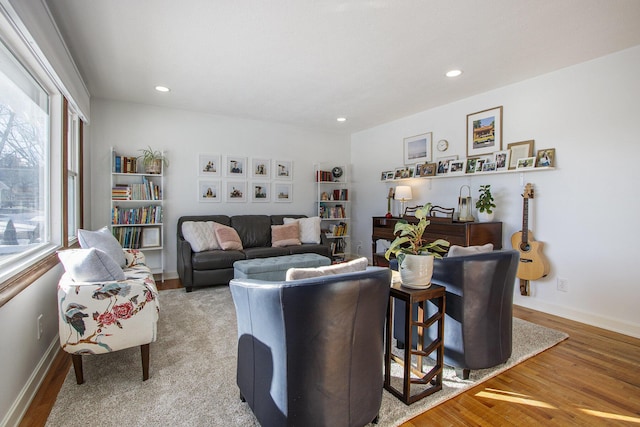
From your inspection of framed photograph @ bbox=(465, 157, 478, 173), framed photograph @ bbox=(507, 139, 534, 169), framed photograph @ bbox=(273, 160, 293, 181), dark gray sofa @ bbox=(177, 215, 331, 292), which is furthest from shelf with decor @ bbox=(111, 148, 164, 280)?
framed photograph @ bbox=(507, 139, 534, 169)

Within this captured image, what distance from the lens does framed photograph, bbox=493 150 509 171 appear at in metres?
3.58

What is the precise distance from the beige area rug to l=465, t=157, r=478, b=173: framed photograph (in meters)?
1.87

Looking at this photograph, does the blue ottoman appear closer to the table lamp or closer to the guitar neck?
the table lamp

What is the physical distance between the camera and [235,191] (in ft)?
16.7

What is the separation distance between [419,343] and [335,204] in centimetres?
418

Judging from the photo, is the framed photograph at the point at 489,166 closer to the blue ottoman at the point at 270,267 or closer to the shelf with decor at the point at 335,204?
the blue ottoman at the point at 270,267

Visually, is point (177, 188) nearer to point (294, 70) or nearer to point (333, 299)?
point (294, 70)

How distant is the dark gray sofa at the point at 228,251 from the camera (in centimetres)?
386

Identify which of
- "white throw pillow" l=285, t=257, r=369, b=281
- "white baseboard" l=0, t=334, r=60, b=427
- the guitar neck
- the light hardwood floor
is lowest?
the light hardwood floor

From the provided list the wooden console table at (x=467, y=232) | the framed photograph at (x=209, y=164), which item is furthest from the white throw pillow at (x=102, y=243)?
the wooden console table at (x=467, y=232)

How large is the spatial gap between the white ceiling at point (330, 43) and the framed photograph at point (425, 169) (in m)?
0.93

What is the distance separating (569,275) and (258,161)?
4353mm

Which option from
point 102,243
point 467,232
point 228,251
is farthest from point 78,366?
point 467,232

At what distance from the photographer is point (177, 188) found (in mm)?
4656
